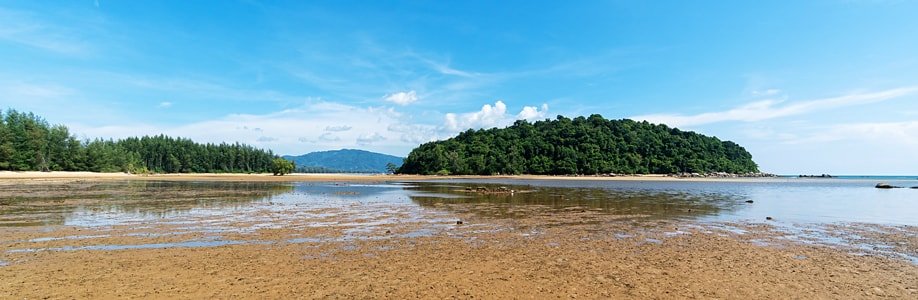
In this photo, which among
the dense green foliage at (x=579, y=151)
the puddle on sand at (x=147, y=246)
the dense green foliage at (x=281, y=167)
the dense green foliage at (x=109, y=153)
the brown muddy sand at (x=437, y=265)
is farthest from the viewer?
the dense green foliage at (x=579, y=151)

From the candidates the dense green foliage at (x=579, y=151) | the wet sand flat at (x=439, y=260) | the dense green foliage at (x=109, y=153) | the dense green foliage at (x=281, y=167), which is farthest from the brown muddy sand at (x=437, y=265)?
the dense green foliage at (x=579, y=151)

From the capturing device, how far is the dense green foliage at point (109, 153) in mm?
86750

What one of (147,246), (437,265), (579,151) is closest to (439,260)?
(437,265)

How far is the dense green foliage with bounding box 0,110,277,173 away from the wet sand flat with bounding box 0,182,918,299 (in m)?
98.7

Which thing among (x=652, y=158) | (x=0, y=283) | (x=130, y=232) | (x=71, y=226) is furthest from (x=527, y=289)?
(x=652, y=158)

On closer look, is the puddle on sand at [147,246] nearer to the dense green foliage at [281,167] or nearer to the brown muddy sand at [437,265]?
the brown muddy sand at [437,265]

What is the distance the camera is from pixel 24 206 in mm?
22109

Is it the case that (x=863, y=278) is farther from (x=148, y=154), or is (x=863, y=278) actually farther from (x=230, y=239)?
(x=148, y=154)

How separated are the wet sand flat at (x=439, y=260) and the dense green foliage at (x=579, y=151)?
424 feet

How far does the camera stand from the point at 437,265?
32.7 feet

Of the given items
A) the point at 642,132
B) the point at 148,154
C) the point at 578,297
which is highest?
the point at 642,132

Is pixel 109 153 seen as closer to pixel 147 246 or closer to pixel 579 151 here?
pixel 147 246

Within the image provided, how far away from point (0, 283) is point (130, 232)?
6.77 m

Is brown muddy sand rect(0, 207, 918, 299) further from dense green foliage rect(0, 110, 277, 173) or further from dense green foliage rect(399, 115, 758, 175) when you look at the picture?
dense green foliage rect(399, 115, 758, 175)
